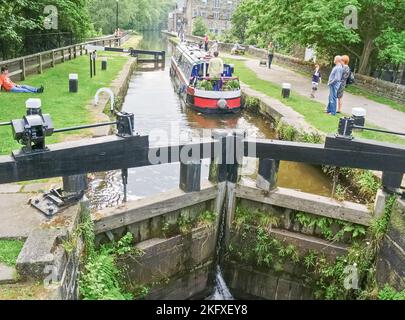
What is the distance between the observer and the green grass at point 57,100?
830 centimetres

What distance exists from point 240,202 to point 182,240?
116cm

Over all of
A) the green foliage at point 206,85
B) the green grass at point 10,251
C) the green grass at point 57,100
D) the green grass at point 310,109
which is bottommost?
the green grass at point 10,251

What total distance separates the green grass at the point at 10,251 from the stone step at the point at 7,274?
60mm

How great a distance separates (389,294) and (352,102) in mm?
10207

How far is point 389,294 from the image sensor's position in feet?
16.9

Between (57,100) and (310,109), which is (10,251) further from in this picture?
(310,109)

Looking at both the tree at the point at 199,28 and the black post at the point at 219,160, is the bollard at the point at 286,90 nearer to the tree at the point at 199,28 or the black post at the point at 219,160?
the black post at the point at 219,160

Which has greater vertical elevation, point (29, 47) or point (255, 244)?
point (29, 47)

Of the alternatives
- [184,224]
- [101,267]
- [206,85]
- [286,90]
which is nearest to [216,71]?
[206,85]

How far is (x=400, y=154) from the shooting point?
540 cm

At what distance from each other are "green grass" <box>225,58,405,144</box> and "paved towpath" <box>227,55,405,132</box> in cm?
69

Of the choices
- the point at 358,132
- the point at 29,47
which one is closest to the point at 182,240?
the point at 358,132

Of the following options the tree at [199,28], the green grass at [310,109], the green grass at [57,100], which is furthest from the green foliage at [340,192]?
the tree at [199,28]

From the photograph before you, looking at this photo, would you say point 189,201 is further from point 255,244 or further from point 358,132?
point 358,132
